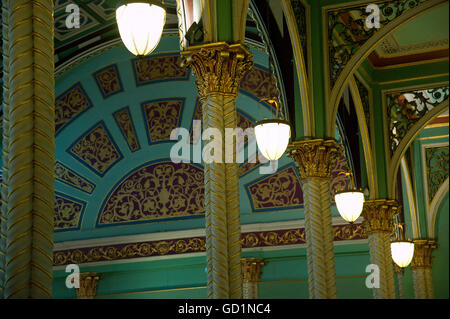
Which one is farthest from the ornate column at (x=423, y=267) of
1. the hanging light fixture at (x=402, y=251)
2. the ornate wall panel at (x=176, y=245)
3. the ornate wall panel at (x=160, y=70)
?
the ornate wall panel at (x=160, y=70)

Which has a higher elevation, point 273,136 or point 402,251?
point 402,251

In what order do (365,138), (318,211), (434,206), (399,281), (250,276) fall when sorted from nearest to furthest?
(318,211) < (365,138) < (250,276) < (399,281) < (434,206)

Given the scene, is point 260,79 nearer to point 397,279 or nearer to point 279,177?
point 279,177

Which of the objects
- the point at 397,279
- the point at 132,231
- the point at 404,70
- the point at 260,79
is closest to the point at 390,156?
the point at 404,70

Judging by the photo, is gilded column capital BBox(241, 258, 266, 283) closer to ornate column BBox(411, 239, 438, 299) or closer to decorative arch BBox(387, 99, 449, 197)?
decorative arch BBox(387, 99, 449, 197)

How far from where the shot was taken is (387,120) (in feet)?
41.2

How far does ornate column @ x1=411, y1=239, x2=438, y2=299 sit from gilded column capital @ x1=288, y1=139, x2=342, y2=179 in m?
Answer: 8.50

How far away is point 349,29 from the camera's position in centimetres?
1003

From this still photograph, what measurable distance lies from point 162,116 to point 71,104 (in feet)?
6.39

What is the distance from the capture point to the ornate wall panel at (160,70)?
49.5 ft

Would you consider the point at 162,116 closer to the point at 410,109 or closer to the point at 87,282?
the point at 87,282

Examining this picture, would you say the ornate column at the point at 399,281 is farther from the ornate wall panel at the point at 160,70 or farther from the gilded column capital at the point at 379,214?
the ornate wall panel at the point at 160,70

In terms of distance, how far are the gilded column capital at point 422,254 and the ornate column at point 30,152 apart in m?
14.2

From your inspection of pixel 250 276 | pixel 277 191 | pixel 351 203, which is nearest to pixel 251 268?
pixel 250 276
